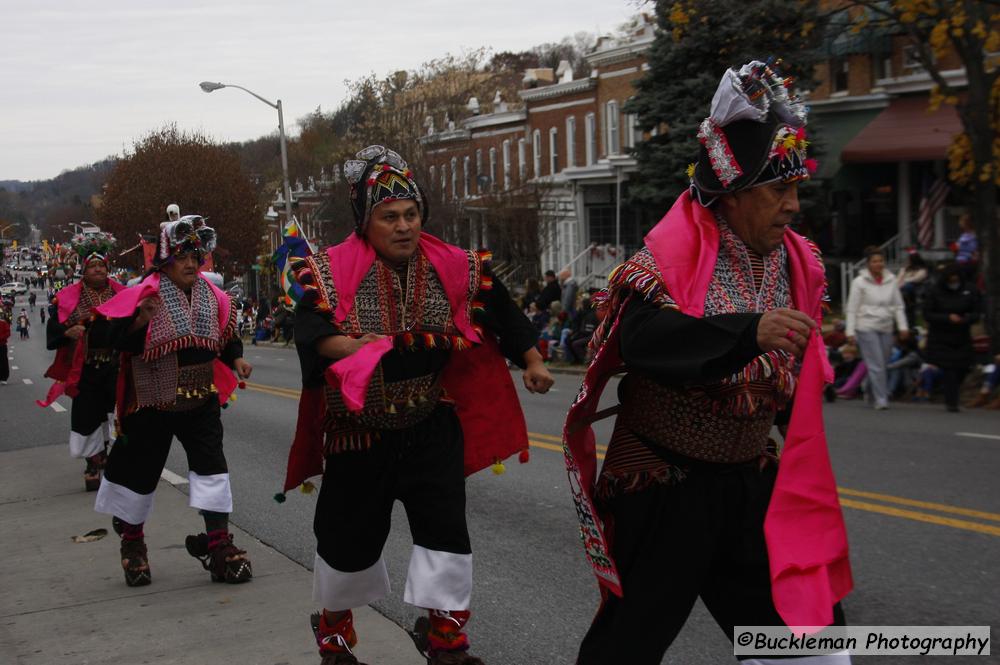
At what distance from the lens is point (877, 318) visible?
14.2m

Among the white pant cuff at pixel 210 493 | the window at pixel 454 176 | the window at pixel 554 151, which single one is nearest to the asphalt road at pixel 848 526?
the white pant cuff at pixel 210 493

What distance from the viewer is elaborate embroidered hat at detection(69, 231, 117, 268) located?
10.3 m

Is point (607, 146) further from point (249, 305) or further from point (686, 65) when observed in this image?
point (249, 305)

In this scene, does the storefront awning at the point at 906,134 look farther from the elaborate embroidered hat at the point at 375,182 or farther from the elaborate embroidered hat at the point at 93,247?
the elaborate embroidered hat at the point at 375,182

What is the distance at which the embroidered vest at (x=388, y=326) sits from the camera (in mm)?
4656

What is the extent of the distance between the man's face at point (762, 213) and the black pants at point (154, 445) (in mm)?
4277

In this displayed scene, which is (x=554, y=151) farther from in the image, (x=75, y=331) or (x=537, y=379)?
(x=537, y=379)

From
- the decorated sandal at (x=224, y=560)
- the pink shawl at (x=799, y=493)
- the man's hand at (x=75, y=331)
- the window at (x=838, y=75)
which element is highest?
the window at (x=838, y=75)

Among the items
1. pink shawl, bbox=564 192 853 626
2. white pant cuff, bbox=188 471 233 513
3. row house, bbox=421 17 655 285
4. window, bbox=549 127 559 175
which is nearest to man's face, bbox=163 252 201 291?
white pant cuff, bbox=188 471 233 513

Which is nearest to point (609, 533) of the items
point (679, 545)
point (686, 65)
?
point (679, 545)

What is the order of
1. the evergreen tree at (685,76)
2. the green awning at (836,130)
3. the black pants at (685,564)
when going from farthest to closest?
the green awning at (836,130), the evergreen tree at (685,76), the black pants at (685,564)

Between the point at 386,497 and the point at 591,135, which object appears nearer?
the point at 386,497

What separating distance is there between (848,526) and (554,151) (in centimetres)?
3640

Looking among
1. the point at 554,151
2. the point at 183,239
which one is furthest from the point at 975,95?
the point at 554,151
